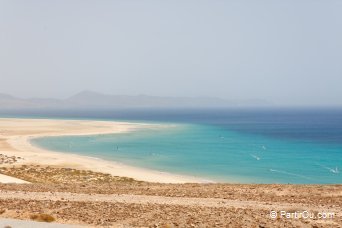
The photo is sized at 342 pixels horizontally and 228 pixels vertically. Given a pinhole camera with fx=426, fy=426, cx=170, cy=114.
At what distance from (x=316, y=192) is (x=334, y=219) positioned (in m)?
Answer: 5.66

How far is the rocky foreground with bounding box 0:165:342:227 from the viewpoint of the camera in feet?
42.0

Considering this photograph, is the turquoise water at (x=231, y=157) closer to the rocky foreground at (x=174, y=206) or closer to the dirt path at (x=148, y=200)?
the rocky foreground at (x=174, y=206)

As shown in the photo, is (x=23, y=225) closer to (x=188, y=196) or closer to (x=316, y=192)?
(x=188, y=196)

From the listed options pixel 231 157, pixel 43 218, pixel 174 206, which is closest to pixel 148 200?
pixel 174 206

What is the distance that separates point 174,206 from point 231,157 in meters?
47.0

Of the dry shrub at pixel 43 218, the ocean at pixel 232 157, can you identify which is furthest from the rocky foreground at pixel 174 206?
the ocean at pixel 232 157

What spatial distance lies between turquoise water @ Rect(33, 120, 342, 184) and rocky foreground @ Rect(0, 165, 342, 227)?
2416 cm

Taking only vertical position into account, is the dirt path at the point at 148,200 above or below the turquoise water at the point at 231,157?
above

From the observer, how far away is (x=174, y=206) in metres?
14.9

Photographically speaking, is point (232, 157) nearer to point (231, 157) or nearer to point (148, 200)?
point (231, 157)

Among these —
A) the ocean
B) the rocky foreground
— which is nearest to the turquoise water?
the ocean

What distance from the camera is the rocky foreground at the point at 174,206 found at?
12.8 m

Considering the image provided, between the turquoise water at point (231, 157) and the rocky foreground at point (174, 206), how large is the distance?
951 inches

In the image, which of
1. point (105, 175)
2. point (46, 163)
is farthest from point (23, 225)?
point (46, 163)
